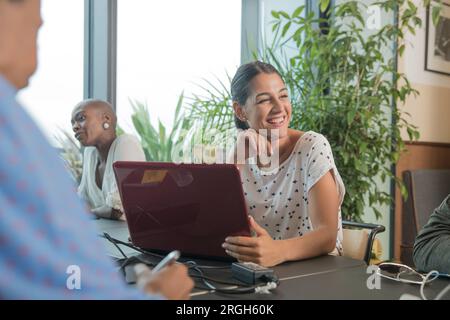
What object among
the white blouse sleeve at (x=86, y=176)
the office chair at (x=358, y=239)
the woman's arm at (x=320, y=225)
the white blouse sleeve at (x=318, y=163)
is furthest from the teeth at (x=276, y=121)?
the white blouse sleeve at (x=86, y=176)

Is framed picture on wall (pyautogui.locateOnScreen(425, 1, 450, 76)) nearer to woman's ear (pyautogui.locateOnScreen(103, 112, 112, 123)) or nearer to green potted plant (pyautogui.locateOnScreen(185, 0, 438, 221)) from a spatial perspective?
green potted plant (pyautogui.locateOnScreen(185, 0, 438, 221))

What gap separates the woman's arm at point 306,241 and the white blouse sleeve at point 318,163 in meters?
0.02

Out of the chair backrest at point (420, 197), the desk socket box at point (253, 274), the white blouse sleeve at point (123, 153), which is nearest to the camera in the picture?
the desk socket box at point (253, 274)

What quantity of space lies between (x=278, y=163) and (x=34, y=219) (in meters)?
1.37

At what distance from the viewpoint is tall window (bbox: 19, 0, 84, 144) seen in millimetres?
2635

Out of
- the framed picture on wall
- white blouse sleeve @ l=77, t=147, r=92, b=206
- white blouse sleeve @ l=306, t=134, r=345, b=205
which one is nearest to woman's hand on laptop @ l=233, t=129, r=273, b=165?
white blouse sleeve @ l=306, t=134, r=345, b=205

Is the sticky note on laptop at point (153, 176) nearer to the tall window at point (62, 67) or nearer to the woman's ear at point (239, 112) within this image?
the woman's ear at point (239, 112)

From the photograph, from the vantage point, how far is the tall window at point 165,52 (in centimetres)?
304

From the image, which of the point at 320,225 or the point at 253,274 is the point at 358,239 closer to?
the point at 320,225

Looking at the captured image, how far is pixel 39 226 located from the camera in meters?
0.41

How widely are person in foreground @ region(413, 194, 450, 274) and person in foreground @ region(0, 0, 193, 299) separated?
959 millimetres

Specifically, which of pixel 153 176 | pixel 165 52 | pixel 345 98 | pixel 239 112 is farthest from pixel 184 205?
pixel 165 52

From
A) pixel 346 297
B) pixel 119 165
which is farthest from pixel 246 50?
pixel 346 297
